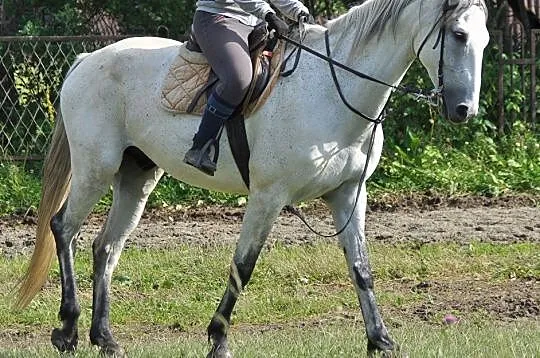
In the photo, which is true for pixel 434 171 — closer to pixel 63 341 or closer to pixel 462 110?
pixel 63 341

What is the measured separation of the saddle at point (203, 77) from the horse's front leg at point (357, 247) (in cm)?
68

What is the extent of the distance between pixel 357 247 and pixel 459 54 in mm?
1306

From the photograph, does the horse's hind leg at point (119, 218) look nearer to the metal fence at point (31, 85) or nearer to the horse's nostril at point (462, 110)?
the horse's nostril at point (462, 110)

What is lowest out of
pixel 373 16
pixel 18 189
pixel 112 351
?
pixel 18 189

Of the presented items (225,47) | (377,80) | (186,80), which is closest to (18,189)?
(186,80)

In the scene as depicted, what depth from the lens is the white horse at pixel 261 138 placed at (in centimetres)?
634

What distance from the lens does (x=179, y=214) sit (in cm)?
1184

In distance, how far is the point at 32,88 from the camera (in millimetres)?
13008

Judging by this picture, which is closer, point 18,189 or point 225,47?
point 225,47

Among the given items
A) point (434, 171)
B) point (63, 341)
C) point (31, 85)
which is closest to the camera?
point (63, 341)

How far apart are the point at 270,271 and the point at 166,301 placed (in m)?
0.96

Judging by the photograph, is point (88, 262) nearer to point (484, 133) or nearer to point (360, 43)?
point (360, 43)

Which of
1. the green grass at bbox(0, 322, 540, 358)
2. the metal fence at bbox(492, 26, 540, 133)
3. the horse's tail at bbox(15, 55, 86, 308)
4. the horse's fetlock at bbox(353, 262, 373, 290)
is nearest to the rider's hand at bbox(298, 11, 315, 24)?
the horse's fetlock at bbox(353, 262, 373, 290)

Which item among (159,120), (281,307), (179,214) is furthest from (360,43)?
(179,214)
